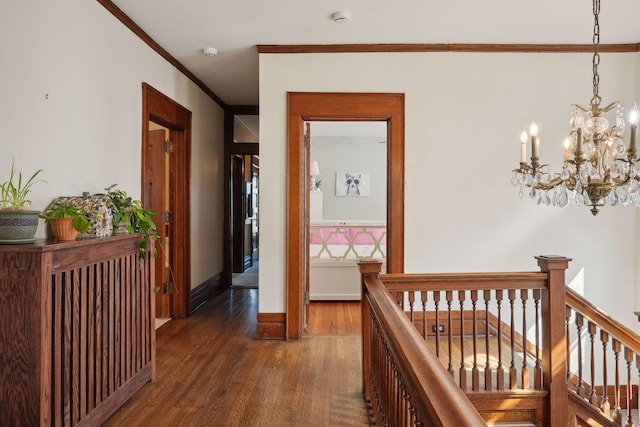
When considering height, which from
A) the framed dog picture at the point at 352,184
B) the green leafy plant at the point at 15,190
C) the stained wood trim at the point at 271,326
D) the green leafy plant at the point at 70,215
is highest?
the framed dog picture at the point at 352,184

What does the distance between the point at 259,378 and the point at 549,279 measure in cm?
201

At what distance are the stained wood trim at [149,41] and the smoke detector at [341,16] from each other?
1.56 m

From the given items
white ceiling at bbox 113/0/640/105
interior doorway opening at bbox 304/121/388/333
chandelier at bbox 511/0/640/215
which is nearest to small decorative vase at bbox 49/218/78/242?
white ceiling at bbox 113/0/640/105

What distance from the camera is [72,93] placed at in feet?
7.96

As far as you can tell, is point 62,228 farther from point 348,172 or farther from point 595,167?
point 348,172

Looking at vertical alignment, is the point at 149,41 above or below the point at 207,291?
above

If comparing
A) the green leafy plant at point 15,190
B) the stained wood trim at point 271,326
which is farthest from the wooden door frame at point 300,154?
the green leafy plant at point 15,190

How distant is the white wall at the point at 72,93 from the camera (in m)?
1.99

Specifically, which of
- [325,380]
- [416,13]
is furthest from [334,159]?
[325,380]

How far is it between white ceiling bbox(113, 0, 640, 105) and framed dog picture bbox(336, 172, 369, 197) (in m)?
5.07

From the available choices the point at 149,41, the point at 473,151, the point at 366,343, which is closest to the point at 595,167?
the point at 473,151

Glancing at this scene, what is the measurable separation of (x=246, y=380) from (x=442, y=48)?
125 inches

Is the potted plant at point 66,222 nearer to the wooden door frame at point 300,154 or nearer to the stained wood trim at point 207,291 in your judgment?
the wooden door frame at point 300,154

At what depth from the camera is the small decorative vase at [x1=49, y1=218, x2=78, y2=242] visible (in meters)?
1.96
